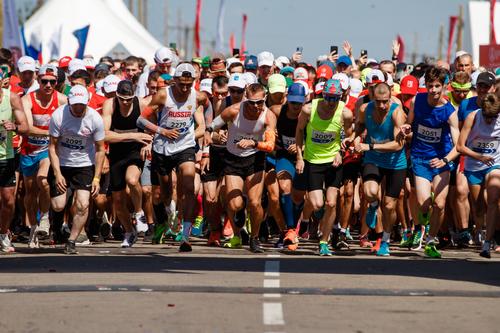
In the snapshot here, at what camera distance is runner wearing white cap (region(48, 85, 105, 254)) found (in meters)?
15.2

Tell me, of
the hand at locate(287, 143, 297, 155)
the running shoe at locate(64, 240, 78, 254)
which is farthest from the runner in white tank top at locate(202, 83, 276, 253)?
the running shoe at locate(64, 240, 78, 254)

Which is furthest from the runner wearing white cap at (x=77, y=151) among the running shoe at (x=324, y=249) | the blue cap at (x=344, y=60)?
the blue cap at (x=344, y=60)

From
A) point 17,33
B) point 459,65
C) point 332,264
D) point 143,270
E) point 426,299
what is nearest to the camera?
point 426,299

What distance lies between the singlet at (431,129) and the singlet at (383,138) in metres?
0.20

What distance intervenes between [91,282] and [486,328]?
3833 millimetres

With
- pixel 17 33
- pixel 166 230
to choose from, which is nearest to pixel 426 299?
pixel 166 230

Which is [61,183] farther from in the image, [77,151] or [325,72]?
[325,72]

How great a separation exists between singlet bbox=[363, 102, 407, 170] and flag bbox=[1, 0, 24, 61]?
1556 cm

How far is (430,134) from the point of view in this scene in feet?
50.3

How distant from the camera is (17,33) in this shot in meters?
30.0

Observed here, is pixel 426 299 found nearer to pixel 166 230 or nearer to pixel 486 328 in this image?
pixel 486 328

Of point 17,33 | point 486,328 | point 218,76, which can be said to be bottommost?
point 486,328

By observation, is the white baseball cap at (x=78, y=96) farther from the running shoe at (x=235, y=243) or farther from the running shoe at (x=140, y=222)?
the running shoe at (x=235, y=243)

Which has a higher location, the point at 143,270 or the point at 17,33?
the point at 17,33
